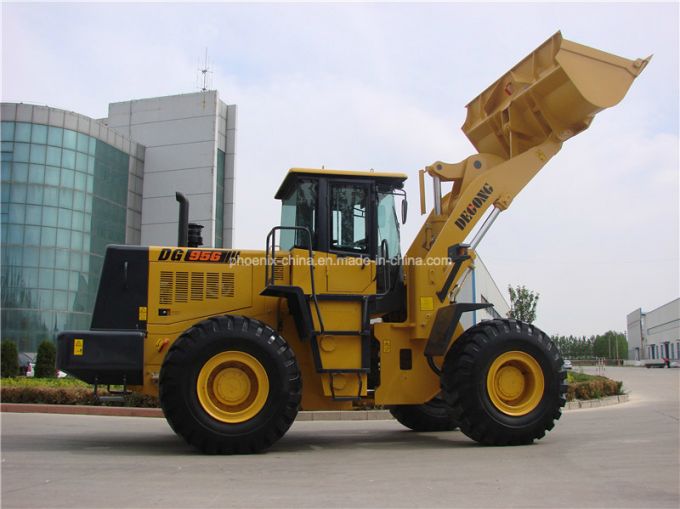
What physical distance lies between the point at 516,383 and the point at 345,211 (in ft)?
10.5

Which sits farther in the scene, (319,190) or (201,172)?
(201,172)

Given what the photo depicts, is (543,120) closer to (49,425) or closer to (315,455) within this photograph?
(315,455)

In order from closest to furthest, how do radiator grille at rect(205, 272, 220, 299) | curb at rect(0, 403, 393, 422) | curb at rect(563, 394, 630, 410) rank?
radiator grille at rect(205, 272, 220, 299), curb at rect(0, 403, 393, 422), curb at rect(563, 394, 630, 410)

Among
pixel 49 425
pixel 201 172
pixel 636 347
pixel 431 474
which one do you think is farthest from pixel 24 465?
pixel 636 347

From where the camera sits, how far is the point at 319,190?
30.3 feet

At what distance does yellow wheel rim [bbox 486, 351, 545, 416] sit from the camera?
344 inches

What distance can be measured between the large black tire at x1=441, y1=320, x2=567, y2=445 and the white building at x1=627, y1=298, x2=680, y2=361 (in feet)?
301

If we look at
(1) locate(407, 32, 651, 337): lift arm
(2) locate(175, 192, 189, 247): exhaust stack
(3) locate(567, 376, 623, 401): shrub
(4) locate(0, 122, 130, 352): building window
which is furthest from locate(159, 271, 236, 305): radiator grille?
(4) locate(0, 122, 130, 352): building window

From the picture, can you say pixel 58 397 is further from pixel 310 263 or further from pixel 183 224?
pixel 310 263

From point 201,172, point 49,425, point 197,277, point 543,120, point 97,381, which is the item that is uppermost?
point 201,172

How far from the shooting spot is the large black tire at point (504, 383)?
857cm

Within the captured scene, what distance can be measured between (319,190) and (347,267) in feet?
3.69

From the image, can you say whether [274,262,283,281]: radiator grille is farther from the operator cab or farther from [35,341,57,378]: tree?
[35,341,57,378]: tree

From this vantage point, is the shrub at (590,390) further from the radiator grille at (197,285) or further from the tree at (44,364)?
the tree at (44,364)
